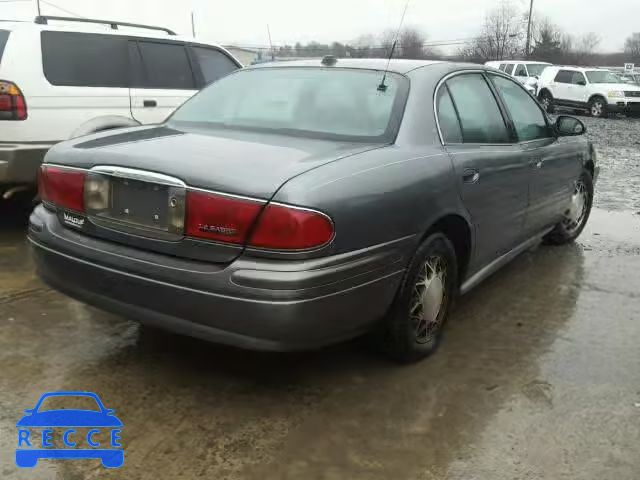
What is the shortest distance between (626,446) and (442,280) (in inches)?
44.8

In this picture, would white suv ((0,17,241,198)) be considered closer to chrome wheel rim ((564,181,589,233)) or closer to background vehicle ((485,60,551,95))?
chrome wheel rim ((564,181,589,233))

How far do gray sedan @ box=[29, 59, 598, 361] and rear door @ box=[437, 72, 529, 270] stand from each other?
0.5 inches

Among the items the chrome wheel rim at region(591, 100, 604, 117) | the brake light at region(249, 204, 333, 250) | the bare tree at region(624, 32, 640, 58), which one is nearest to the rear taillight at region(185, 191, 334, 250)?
the brake light at region(249, 204, 333, 250)

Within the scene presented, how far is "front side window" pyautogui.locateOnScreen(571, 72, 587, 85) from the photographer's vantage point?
71.8ft

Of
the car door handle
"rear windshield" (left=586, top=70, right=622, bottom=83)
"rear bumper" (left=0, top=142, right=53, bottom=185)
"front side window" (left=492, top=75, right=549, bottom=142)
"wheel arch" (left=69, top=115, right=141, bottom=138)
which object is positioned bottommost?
"rear bumper" (left=0, top=142, right=53, bottom=185)

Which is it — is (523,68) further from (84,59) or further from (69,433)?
(69,433)

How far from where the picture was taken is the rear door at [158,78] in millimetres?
5867

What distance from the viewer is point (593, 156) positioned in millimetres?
5648

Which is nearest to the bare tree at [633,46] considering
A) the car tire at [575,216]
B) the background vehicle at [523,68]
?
the background vehicle at [523,68]

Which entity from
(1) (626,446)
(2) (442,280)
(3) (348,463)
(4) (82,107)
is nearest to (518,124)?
(2) (442,280)

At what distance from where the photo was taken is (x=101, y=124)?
5.39 metres

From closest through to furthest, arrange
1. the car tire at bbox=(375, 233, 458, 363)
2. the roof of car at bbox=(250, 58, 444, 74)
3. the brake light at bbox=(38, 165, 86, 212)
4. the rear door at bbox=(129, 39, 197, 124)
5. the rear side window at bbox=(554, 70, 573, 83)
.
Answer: the brake light at bbox=(38, 165, 86, 212) → the car tire at bbox=(375, 233, 458, 363) → the roof of car at bbox=(250, 58, 444, 74) → the rear door at bbox=(129, 39, 197, 124) → the rear side window at bbox=(554, 70, 573, 83)

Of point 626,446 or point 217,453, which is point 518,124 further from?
point 217,453

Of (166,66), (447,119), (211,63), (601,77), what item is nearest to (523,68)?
(601,77)
